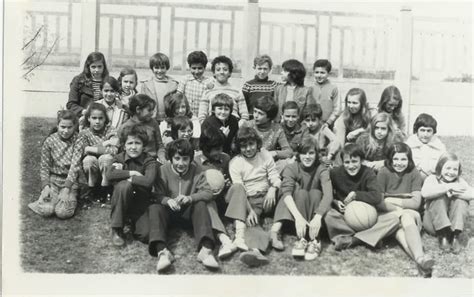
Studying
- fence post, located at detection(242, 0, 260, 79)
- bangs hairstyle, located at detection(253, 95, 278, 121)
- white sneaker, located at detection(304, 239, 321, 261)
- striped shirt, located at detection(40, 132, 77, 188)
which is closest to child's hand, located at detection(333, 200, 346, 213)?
white sneaker, located at detection(304, 239, 321, 261)

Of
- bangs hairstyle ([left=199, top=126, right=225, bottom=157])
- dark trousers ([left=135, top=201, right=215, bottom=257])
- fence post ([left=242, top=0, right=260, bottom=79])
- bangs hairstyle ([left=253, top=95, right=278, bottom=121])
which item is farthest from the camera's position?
fence post ([left=242, top=0, right=260, bottom=79])

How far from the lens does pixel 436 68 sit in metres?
5.39

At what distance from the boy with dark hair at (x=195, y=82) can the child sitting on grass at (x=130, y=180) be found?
2.58ft

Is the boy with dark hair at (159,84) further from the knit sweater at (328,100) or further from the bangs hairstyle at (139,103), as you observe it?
the knit sweater at (328,100)

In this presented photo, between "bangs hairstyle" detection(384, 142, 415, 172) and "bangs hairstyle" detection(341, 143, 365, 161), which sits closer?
"bangs hairstyle" detection(341, 143, 365, 161)

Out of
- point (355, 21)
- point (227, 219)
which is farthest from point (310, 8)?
point (227, 219)

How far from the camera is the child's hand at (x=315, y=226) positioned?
13.0 feet

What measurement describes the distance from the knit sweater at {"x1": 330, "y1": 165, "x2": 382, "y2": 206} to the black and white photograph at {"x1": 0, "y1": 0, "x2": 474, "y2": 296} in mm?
10

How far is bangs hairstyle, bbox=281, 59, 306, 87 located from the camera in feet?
15.6

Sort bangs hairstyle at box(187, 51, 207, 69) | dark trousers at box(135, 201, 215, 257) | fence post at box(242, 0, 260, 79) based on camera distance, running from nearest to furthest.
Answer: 1. dark trousers at box(135, 201, 215, 257)
2. bangs hairstyle at box(187, 51, 207, 69)
3. fence post at box(242, 0, 260, 79)

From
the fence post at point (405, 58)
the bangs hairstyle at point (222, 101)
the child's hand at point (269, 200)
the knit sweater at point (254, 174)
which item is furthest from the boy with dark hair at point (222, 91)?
the fence post at point (405, 58)

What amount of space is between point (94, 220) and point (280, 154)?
1.48 m

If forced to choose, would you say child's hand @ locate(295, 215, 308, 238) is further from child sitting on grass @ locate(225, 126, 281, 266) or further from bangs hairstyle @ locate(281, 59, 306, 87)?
bangs hairstyle @ locate(281, 59, 306, 87)

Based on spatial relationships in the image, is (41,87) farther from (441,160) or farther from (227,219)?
(441,160)
